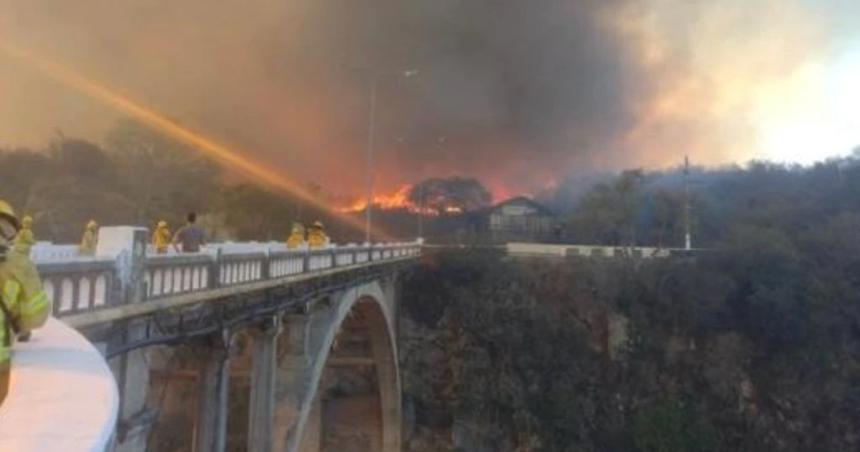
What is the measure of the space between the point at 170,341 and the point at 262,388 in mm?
3800

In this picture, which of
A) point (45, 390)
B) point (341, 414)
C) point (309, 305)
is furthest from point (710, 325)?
point (45, 390)

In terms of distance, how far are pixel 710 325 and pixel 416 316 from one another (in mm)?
16829

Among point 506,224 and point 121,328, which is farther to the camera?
point 506,224

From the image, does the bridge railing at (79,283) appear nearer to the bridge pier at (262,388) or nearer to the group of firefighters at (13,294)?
the group of firefighters at (13,294)

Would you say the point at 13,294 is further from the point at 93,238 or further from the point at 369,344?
the point at 369,344

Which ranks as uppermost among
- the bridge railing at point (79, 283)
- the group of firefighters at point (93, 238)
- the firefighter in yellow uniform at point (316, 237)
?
the firefighter in yellow uniform at point (316, 237)

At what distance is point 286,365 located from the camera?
13.5m

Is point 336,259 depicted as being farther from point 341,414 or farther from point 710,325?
point 710,325

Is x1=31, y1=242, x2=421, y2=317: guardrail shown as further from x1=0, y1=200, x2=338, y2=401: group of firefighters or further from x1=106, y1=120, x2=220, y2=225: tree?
x1=106, y1=120, x2=220, y2=225: tree

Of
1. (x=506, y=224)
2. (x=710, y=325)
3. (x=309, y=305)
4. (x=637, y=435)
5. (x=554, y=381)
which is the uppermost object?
(x=506, y=224)

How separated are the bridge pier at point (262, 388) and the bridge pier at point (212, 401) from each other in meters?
1.83

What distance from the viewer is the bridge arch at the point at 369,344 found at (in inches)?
536

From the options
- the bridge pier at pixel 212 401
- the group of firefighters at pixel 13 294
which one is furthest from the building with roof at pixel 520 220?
the group of firefighters at pixel 13 294

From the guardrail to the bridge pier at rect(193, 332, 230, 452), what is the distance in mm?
892
